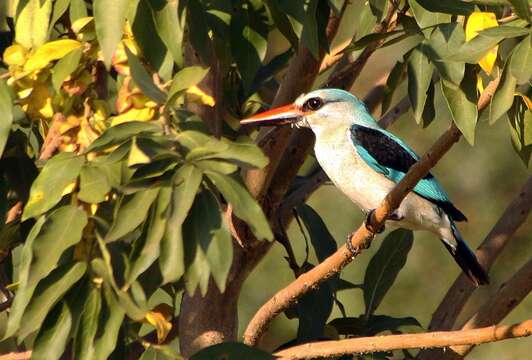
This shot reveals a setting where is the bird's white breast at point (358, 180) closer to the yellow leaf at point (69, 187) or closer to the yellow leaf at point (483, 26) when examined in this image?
the yellow leaf at point (483, 26)

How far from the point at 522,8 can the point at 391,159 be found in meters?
1.96

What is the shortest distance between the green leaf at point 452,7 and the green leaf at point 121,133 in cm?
84

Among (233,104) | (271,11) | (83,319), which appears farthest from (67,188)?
(233,104)

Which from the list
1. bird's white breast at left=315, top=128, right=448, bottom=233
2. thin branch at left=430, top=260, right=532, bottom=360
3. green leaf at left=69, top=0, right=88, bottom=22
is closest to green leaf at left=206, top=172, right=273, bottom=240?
green leaf at left=69, top=0, right=88, bottom=22

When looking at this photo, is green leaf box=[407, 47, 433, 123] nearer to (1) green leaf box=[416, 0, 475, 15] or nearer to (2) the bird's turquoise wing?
(1) green leaf box=[416, 0, 475, 15]

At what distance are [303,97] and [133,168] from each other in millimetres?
1808

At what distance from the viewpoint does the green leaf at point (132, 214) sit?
2414 millimetres

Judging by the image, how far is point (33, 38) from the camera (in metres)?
3.07

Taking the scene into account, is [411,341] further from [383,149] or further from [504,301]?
[383,149]

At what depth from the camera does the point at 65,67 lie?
112 inches

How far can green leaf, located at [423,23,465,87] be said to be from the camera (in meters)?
2.91

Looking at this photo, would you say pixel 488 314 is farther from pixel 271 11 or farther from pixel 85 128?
pixel 85 128

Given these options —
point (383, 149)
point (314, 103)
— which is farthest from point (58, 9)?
point (383, 149)

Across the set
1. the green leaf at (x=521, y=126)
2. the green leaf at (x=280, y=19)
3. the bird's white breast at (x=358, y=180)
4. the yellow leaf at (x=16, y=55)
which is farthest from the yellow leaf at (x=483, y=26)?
the bird's white breast at (x=358, y=180)
